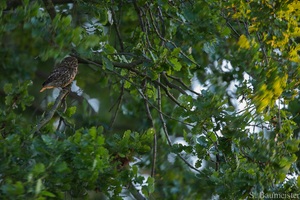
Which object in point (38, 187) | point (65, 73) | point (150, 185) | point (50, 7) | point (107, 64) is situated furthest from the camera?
point (65, 73)

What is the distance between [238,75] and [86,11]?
2.68 feet

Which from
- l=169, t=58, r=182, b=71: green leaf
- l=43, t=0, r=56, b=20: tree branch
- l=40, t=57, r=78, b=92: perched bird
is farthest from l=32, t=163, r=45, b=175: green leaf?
l=40, t=57, r=78, b=92: perched bird

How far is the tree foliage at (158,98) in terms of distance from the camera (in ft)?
9.87

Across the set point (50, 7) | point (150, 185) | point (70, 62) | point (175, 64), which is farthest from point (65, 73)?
point (150, 185)

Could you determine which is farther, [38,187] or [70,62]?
[70,62]

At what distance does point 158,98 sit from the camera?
4242 millimetres

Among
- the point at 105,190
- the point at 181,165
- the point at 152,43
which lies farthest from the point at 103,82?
the point at 105,190

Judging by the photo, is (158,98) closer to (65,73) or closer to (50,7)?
(65,73)

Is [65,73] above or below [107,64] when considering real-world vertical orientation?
above

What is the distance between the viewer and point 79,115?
4.72 metres

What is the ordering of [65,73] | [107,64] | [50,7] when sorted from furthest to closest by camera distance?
[65,73] → [50,7] → [107,64]

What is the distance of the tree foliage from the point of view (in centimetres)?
301

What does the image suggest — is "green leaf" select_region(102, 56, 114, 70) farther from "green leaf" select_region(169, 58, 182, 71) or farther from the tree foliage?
"green leaf" select_region(169, 58, 182, 71)

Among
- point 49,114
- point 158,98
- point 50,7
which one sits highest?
point 50,7
